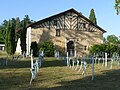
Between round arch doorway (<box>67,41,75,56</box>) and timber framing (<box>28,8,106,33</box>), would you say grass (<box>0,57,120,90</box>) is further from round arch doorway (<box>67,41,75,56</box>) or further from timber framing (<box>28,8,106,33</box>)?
round arch doorway (<box>67,41,75,56</box>)

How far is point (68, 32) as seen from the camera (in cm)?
5541

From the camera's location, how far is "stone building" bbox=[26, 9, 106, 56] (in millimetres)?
53438

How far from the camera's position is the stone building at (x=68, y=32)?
53.4 m

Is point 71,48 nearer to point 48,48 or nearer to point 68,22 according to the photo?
point 68,22

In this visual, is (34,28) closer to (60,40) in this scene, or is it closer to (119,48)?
(60,40)

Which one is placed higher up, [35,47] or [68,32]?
[68,32]

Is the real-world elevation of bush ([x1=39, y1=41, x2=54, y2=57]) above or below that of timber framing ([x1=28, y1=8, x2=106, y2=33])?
below

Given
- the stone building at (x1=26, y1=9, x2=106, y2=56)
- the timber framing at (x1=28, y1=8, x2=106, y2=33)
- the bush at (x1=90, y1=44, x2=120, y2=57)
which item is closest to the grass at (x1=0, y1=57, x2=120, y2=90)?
the bush at (x1=90, y1=44, x2=120, y2=57)

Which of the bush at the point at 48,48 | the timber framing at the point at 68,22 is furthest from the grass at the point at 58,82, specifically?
the timber framing at the point at 68,22

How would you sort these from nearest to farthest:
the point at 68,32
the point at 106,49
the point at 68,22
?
1. the point at 106,49
2. the point at 68,22
3. the point at 68,32

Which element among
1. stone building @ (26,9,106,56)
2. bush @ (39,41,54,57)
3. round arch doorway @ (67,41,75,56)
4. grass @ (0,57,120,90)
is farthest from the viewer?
round arch doorway @ (67,41,75,56)

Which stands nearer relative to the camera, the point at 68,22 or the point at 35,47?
the point at 35,47

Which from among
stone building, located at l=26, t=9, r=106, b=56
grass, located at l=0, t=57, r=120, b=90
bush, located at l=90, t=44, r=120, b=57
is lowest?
grass, located at l=0, t=57, r=120, b=90

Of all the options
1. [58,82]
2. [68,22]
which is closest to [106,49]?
[68,22]
